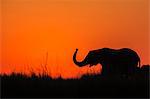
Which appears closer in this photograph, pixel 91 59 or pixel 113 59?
pixel 113 59

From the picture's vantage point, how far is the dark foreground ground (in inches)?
392

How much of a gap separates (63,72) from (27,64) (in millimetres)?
950

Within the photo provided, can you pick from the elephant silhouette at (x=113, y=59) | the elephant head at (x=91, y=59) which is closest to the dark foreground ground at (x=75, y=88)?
the elephant silhouette at (x=113, y=59)

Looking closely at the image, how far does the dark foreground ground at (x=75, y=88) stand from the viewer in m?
9.95

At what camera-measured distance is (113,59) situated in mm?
16828

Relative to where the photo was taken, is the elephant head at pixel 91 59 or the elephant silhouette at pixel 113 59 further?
the elephant head at pixel 91 59

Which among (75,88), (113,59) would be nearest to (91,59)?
(113,59)

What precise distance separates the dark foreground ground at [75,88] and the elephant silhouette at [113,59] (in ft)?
16.7

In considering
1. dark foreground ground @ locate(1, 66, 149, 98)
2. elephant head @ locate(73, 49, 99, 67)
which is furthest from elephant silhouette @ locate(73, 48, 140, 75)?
dark foreground ground @ locate(1, 66, 149, 98)

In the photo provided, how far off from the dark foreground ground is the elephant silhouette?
16.7ft

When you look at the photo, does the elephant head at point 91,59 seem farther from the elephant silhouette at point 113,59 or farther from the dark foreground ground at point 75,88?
the dark foreground ground at point 75,88

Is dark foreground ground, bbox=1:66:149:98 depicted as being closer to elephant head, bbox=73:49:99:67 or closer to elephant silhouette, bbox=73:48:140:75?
elephant silhouette, bbox=73:48:140:75

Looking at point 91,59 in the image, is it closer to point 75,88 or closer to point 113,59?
point 113,59

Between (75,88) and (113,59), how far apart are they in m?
6.69
